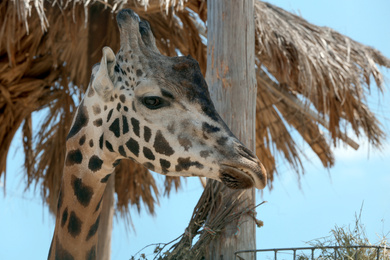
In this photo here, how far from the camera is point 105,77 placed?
202 cm

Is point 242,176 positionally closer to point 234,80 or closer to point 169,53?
point 234,80

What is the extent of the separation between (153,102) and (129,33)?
0.30 metres

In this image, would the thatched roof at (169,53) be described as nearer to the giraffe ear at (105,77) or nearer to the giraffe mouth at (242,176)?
the giraffe ear at (105,77)

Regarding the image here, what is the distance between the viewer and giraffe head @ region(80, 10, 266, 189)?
1852mm

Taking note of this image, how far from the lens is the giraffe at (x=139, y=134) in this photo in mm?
1862

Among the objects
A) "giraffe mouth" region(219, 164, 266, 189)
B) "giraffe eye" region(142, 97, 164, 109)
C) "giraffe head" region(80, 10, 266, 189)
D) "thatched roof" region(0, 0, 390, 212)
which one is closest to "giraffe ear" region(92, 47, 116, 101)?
"giraffe head" region(80, 10, 266, 189)

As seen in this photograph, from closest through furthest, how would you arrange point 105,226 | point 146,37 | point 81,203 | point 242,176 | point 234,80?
point 242,176, point 81,203, point 146,37, point 234,80, point 105,226

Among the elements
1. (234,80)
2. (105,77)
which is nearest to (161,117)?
(105,77)

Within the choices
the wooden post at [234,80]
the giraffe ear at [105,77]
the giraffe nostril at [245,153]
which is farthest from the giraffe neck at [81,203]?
the wooden post at [234,80]

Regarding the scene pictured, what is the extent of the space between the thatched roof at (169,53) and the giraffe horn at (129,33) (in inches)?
57.4

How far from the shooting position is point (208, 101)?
6.39 feet

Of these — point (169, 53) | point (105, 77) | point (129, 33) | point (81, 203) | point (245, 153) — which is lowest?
point (81, 203)

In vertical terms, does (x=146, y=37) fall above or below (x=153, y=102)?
above

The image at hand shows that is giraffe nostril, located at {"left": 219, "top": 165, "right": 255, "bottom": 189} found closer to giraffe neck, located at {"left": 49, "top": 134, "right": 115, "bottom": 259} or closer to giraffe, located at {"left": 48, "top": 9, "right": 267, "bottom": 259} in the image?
giraffe, located at {"left": 48, "top": 9, "right": 267, "bottom": 259}
